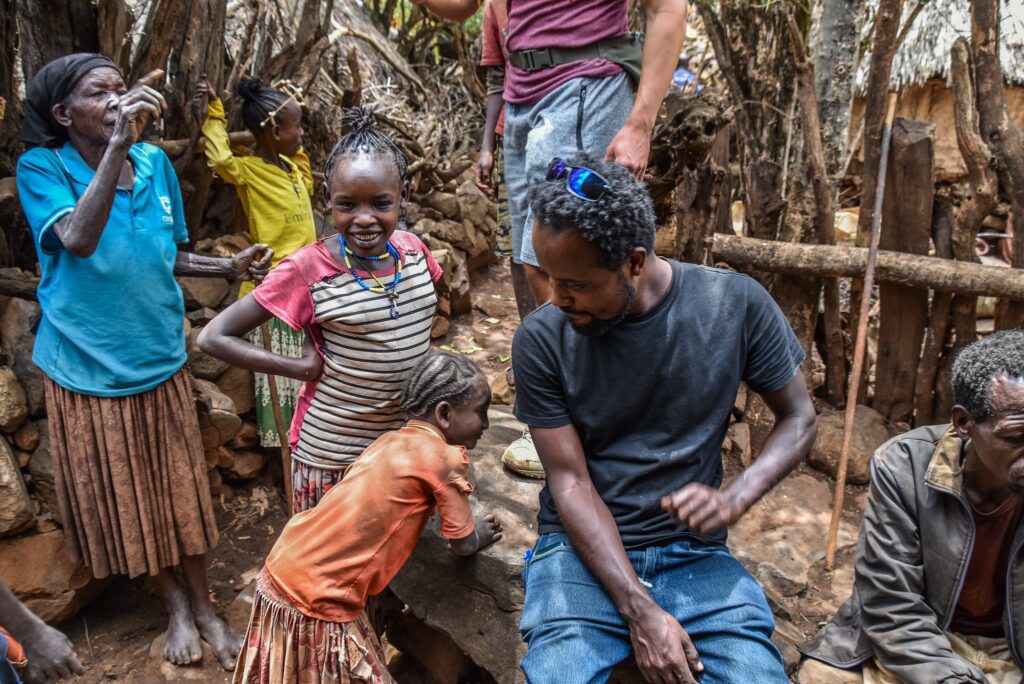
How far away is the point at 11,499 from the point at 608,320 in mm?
2877

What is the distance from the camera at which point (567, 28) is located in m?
2.68

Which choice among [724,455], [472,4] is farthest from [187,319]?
[724,455]

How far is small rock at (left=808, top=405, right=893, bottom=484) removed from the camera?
432cm

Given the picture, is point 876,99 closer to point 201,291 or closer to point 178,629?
point 201,291

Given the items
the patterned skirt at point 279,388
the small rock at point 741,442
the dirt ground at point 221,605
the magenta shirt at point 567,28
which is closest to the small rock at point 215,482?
the dirt ground at point 221,605

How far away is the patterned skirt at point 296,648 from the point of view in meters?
2.31

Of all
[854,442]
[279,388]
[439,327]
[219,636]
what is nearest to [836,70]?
[854,442]

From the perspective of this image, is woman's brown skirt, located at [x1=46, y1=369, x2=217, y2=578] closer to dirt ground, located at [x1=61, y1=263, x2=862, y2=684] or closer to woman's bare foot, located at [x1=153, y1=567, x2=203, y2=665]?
woman's bare foot, located at [x1=153, y1=567, x2=203, y2=665]

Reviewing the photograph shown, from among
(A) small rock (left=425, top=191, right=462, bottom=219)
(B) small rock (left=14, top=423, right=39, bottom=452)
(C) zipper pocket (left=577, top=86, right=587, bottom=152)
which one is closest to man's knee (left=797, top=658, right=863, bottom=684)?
(C) zipper pocket (left=577, top=86, right=587, bottom=152)

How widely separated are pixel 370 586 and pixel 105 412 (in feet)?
4.63

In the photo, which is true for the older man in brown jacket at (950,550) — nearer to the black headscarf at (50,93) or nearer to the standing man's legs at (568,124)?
the standing man's legs at (568,124)

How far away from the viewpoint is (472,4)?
325 cm

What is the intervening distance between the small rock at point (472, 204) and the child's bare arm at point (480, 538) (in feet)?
14.2

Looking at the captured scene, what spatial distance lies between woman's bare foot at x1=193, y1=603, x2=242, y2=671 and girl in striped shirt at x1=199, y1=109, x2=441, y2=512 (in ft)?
3.51
